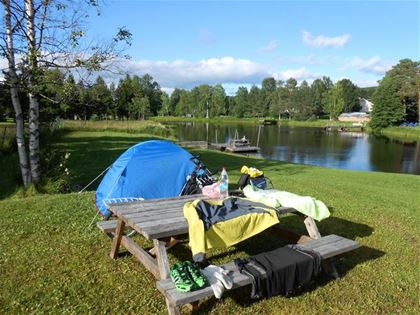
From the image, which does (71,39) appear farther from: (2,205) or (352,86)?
(352,86)

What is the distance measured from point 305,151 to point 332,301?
3429 cm

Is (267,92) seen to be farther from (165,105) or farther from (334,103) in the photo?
(165,105)

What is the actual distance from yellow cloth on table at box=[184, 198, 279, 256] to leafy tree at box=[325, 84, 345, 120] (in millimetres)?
93829

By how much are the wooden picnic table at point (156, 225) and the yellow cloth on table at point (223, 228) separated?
0.16 meters

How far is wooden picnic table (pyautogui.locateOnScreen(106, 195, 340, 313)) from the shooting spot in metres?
3.80

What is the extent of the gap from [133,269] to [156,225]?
1199 millimetres

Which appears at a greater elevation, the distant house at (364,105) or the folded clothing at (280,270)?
the distant house at (364,105)

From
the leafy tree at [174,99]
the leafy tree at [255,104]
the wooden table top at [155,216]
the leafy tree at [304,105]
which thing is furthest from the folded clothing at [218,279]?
the leafy tree at [174,99]

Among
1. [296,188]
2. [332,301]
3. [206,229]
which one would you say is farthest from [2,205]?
[296,188]

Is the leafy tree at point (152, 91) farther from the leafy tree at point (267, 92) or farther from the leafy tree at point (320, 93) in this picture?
the leafy tree at point (320, 93)

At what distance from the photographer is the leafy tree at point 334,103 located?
92.7 metres

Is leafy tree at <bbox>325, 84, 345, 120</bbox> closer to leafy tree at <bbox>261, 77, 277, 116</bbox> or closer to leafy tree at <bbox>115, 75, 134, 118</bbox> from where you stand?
leafy tree at <bbox>261, 77, 277, 116</bbox>

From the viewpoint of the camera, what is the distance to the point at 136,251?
4.59 m

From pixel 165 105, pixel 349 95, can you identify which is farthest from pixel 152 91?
pixel 349 95
